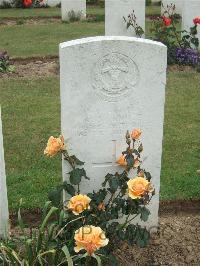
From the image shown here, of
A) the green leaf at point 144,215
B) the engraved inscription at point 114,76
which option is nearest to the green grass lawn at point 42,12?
the engraved inscription at point 114,76

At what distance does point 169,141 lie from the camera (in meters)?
5.98

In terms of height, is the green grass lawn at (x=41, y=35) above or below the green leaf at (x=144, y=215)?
above

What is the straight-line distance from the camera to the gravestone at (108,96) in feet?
11.3

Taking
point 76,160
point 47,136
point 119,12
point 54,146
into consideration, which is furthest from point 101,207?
point 119,12

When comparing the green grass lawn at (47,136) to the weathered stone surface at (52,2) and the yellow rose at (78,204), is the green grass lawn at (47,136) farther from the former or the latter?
the weathered stone surface at (52,2)

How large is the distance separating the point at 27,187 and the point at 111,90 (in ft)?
5.34

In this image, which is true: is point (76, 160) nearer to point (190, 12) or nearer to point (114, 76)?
point (114, 76)

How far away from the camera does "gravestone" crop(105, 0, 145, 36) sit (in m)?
8.95

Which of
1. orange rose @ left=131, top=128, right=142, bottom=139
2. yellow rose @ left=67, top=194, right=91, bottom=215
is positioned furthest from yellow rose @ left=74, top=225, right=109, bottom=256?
orange rose @ left=131, top=128, right=142, bottom=139

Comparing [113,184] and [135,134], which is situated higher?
[135,134]

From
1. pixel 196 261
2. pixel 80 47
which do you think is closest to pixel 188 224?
pixel 196 261

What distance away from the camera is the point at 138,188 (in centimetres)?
321

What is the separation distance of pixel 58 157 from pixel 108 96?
6.77ft

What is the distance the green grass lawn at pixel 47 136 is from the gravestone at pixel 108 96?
1.01 metres
